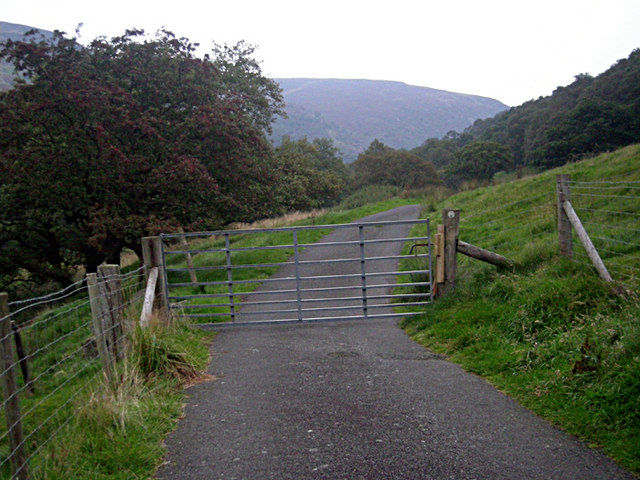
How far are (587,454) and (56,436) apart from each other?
173 inches

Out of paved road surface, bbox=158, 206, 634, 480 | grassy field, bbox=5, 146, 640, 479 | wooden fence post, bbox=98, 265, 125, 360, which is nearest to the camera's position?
paved road surface, bbox=158, 206, 634, 480

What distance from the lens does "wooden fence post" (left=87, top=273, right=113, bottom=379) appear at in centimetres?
615

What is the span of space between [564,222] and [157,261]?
7.03m

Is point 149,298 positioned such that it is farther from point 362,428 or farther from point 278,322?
point 362,428

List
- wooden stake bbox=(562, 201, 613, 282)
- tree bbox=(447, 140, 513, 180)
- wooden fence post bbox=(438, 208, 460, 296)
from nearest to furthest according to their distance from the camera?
1. wooden stake bbox=(562, 201, 613, 282)
2. wooden fence post bbox=(438, 208, 460, 296)
3. tree bbox=(447, 140, 513, 180)

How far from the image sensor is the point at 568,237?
9.00 metres

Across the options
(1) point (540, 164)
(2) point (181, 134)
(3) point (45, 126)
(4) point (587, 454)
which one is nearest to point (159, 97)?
(2) point (181, 134)

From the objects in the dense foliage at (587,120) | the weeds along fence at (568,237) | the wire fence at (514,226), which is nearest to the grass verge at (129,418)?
the weeds along fence at (568,237)

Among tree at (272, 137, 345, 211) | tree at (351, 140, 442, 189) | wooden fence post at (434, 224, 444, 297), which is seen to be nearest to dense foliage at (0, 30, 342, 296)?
tree at (272, 137, 345, 211)

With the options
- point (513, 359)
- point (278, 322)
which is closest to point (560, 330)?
point (513, 359)

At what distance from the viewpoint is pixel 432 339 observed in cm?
853

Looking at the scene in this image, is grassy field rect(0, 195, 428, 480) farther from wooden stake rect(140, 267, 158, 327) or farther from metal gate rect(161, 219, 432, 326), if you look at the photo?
metal gate rect(161, 219, 432, 326)

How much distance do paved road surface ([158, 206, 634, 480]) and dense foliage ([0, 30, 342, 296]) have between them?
35.2 feet

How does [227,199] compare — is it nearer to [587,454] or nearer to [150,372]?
[150,372]
